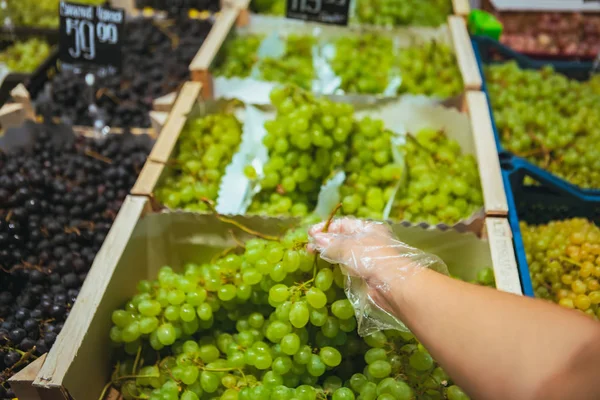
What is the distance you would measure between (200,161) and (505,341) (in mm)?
1202

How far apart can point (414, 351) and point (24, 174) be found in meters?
1.40

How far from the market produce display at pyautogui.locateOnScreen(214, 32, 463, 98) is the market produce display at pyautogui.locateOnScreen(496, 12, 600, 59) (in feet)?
A: 2.63

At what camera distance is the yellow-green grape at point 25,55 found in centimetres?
244

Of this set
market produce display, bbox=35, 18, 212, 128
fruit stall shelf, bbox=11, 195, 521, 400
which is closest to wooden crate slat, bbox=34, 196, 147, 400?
fruit stall shelf, bbox=11, 195, 521, 400

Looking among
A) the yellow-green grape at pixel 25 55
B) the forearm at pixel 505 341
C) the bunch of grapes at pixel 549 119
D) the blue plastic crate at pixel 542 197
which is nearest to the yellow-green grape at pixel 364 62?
the bunch of grapes at pixel 549 119

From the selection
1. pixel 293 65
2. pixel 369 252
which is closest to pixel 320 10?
pixel 293 65

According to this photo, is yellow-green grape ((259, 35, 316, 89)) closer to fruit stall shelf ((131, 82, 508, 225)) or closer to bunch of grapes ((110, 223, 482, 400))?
fruit stall shelf ((131, 82, 508, 225))

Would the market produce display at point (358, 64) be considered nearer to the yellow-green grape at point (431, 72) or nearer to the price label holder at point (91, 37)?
the yellow-green grape at point (431, 72)

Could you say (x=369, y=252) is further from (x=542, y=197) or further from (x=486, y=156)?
(x=542, y=197)

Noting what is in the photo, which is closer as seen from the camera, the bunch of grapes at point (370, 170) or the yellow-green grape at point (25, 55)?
the bunch of grapes at point (370, 170)

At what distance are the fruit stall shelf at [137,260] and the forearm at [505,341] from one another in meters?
0.46

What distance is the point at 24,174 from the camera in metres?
1.64

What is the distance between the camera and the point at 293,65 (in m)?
2.15

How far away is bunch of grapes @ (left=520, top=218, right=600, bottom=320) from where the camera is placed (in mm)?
1253
